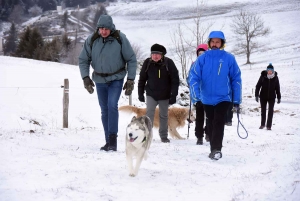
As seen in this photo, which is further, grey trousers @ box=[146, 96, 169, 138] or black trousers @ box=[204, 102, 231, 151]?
grey trousers @ box=[146, 96, 169, 138]

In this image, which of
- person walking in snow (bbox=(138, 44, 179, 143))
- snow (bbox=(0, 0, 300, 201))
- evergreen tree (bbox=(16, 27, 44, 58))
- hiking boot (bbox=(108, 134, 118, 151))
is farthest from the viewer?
evergreen tree (bbox=(16, 27, 44, 58))

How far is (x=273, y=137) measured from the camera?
9117mm

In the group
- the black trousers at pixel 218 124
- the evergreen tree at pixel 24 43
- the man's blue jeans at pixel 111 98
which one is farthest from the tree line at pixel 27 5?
the black trousers at pixel 218 124

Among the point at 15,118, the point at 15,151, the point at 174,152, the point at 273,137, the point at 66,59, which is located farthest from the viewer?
the point at 66,59

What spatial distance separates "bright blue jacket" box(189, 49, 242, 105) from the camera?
17.1 ft

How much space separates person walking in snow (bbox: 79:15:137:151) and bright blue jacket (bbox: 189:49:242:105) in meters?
1.14

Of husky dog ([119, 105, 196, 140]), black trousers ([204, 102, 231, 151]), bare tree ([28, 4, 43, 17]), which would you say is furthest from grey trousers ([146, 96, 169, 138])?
bare tree ([28, 4, 43, 17])

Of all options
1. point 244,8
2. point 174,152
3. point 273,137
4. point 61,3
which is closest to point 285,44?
point 244,8

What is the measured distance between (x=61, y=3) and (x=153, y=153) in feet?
445

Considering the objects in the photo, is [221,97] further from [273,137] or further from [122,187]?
[273,137]

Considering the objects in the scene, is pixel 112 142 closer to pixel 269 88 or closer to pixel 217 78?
pixel 217 78

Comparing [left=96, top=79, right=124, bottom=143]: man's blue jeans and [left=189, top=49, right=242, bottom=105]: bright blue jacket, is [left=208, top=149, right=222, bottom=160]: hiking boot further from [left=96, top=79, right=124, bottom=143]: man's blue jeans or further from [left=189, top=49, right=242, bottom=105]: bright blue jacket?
[left=96, top=79, right=124, bottom=143]: man's blue jeans

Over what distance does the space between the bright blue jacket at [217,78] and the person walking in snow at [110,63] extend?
3.75 feet

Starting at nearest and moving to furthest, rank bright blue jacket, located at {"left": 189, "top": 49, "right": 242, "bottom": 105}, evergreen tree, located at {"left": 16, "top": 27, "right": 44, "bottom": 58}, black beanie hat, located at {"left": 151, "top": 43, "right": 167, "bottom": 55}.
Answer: bright blue jacket, located at {"left": 189, "top": 49, "right": 242, "bottom": 105} → black beanie hat, located at {"left": 151, "top": 43, "right": 167, "bottom": 55} → evergreen tree, located at {"left": 16, "top": 27, "right": 44, "bottom": 58}
